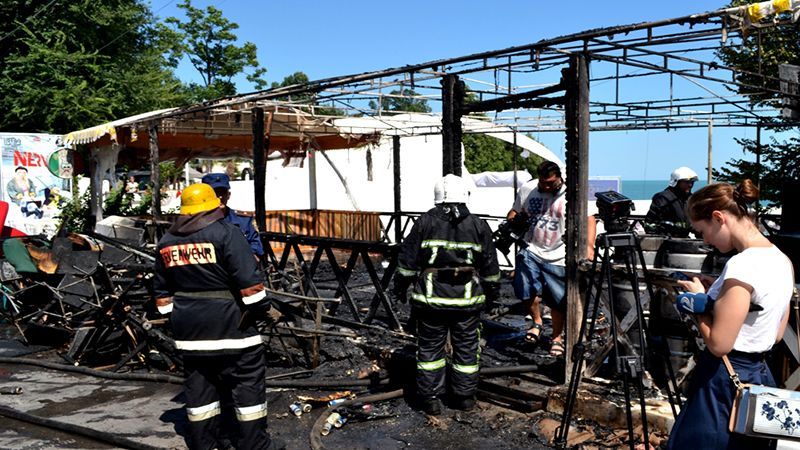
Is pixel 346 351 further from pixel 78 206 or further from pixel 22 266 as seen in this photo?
pixel 78 206

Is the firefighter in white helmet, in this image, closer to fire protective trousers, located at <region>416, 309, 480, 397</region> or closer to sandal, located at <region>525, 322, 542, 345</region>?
sandal, located at <region>525, 322, 542, 345</region>

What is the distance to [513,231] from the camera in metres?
6.97

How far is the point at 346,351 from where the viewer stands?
722 centimetres

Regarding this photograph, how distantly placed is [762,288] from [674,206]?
210 inches

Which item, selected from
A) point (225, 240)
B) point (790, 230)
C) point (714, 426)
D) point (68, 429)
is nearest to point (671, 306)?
point (790, 230)

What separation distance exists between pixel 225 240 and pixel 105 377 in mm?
3301

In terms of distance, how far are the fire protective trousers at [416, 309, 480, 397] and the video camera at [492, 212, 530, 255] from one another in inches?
57.7

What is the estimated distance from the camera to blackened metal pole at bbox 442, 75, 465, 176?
6898mm

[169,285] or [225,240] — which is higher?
[225,240]

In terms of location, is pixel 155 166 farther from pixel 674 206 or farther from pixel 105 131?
pixel 674 206

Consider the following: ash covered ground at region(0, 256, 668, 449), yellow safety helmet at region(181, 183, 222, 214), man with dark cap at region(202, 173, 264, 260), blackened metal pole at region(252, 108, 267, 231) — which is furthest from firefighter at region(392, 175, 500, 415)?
blackened metal pole at region(252, 108, 267, 231)

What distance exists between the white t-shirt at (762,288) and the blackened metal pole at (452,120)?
14.0 feet

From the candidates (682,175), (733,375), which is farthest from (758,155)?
(733,375)

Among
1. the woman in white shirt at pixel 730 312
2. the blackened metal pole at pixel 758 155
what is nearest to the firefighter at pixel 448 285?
the woman in white shirt at pixel 730 312
